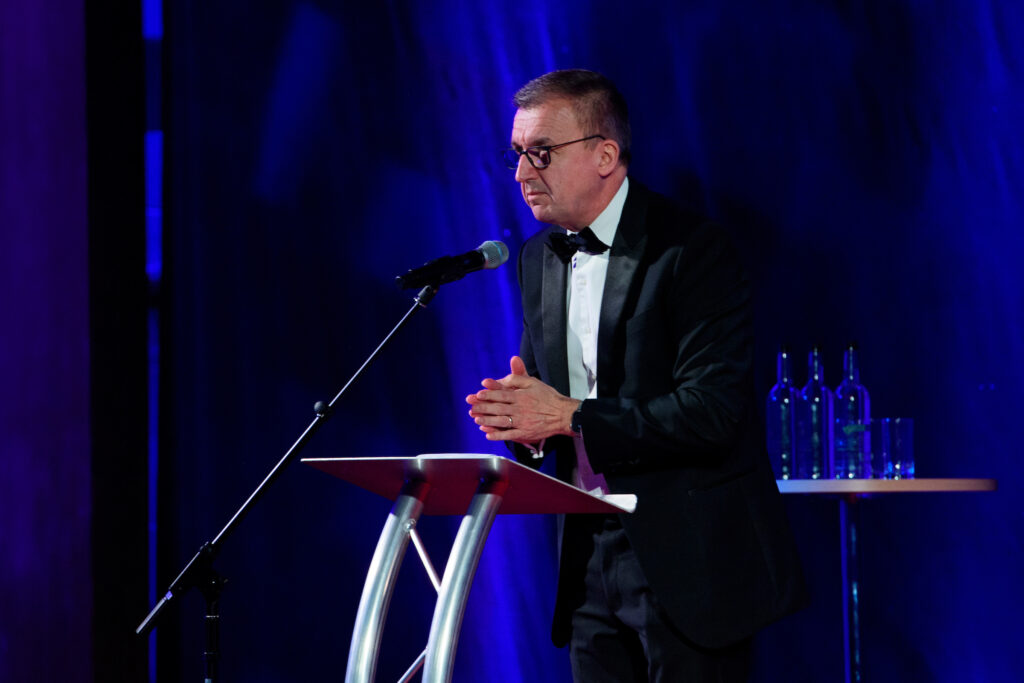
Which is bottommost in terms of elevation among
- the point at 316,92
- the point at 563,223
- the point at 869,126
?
the point at 563,223

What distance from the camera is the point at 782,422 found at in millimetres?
3164

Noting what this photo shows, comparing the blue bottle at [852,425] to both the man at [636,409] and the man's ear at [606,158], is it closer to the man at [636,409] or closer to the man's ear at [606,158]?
the man at [636,409]

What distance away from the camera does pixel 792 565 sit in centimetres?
202

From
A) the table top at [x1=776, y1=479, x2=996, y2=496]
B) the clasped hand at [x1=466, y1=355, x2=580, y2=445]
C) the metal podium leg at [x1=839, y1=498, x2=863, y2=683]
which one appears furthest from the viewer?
the metal podium leg at [x1=839, y1=498, x2=863, y2=683]

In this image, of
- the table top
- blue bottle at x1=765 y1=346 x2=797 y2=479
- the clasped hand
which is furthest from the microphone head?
blue bottle at x1=765 y1=346 x2=797 y2=479

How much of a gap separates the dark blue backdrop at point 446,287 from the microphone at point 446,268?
1322mm

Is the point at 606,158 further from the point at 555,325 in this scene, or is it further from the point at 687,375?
the point at 687,375

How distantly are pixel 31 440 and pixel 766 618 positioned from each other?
2145 millimetres

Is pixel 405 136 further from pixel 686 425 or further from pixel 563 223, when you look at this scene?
pixel 686 425

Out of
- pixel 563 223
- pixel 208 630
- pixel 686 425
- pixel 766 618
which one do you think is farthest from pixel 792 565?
pixel 208 630

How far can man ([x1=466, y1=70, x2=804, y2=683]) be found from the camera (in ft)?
6.33

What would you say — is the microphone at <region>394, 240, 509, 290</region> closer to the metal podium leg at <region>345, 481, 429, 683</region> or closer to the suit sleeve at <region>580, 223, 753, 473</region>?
the suit sleeve at <region>580, 223, 753, 473</region>

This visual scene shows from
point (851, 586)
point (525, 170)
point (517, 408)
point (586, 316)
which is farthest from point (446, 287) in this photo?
point (517, 408)

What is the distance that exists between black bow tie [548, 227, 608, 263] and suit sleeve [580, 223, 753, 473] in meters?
0.19
